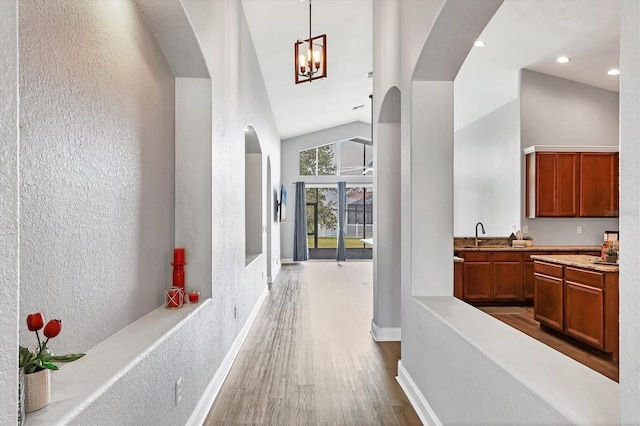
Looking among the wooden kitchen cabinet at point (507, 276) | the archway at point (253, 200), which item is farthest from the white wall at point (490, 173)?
the archway at point (253, 200)

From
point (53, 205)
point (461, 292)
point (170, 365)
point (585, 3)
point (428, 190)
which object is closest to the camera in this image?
point (53, 205)

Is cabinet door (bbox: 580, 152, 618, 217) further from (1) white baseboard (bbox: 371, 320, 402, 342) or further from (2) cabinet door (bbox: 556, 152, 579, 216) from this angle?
(1) white baseboard (bbox: 371, 320, 402, 342)

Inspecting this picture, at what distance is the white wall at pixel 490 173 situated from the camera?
638cm

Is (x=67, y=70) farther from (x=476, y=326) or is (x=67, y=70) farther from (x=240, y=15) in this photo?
(x=240, y=15)

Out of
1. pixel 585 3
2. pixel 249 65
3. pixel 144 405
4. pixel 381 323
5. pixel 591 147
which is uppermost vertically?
pixel 585 3

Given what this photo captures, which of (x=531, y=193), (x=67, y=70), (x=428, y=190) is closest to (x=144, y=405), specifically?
(x=67, y=70)

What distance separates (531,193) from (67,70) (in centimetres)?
595

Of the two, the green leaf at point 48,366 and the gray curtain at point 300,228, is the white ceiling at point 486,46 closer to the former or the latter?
the gray curtain at point 300,228

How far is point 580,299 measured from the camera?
152 inches

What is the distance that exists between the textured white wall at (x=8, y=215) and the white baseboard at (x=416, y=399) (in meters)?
2.09

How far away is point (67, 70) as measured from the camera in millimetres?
1571

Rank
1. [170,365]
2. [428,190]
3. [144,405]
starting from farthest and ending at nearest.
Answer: [428,190], [170,365], [144,405]

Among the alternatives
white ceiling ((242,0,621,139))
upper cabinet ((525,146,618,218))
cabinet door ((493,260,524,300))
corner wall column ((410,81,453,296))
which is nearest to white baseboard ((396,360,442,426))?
corner wall column ((410,81,453,296))

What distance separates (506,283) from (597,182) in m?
1.94
